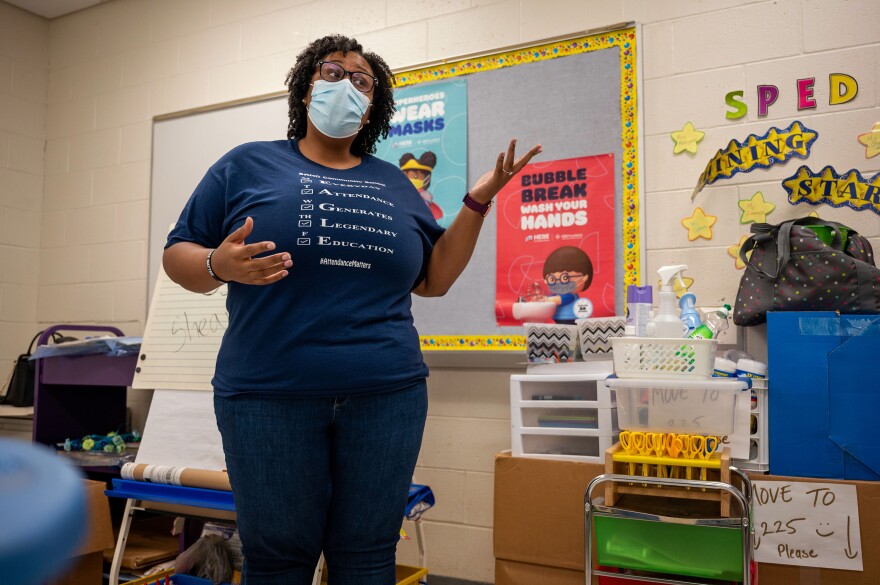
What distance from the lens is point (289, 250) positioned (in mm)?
1205

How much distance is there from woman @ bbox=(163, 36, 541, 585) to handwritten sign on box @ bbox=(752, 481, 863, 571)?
0.92 meters

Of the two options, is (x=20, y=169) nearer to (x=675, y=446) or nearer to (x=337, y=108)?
(x=337, y=108)

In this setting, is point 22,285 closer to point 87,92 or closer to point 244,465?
point 87,92

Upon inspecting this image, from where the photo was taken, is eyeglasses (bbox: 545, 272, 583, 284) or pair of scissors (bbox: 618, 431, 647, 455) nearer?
pair of scissors (bbox: 618, 431, 647, 455)

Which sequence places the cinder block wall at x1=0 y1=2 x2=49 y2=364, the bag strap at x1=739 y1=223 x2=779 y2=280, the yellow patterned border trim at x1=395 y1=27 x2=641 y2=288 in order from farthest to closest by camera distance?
the cinder block wall at x1=0 y1=2 x2=49 y2=364, the yellow patterned border trim at x1=395 y1=27 x2=641 y2=288, the bag strap at x1=739 y1=223 x2=779 y2=280

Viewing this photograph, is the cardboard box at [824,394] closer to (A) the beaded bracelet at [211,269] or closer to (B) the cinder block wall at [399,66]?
(B) the cinder block wall at [399,66]

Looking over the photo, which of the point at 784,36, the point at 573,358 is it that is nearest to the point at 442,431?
the point at 573,358

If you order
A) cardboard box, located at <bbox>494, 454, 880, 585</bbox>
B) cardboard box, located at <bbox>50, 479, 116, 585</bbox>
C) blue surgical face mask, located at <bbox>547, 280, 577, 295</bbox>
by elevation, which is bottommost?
cardboard box, located at <bbox>50, 479, 116, 585</bbox>

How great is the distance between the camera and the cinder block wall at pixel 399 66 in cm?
208

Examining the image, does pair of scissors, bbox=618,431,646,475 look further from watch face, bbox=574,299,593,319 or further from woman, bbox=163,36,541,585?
watch face, bbox=574,299,593,319

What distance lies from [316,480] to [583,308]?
1328 mm

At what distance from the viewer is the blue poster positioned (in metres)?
2.55

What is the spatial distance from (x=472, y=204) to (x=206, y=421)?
1476 millimetres

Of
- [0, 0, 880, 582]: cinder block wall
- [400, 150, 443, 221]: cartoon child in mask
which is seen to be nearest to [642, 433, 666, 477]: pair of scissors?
[0, 0, 880, 582]: cinder block wall
